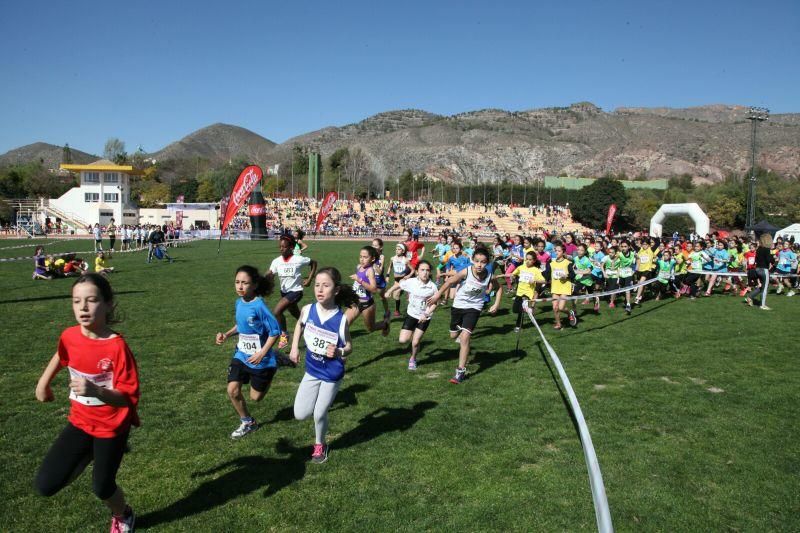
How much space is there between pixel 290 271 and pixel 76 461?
574 centimetres

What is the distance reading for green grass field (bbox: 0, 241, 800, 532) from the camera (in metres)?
4.31

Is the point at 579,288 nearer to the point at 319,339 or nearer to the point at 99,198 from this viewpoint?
the point at 319,339

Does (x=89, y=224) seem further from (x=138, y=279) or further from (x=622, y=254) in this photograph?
(x=622, y=254)

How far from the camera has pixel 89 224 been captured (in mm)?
60531

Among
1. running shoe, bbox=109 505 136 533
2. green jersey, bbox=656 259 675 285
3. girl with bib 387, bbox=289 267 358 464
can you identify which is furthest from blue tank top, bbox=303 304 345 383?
green jersey, bbox=656 259 675 285

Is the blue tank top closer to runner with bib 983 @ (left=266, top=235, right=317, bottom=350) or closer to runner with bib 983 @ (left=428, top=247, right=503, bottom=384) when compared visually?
A: runner with bib 983 @ (left=428, top=247, right=503, bottom=384)

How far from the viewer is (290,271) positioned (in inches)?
364

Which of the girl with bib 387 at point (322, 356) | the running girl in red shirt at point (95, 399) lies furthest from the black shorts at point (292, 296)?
the running girl in red shirt at point (95, 399)

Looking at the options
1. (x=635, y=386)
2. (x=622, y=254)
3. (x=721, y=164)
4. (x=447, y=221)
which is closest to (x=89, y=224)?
(x=447, y=221)

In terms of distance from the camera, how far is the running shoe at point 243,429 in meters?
→ 5.67

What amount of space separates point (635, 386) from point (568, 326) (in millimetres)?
4616

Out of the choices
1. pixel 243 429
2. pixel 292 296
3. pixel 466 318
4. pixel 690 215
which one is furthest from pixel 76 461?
pixel 690 215

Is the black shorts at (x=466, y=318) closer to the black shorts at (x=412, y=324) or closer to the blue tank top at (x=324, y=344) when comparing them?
the black shorts at (x=412, y=324)

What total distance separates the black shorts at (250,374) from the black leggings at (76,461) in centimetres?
186
